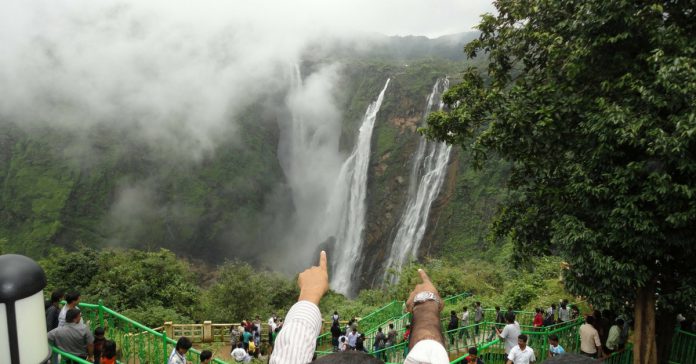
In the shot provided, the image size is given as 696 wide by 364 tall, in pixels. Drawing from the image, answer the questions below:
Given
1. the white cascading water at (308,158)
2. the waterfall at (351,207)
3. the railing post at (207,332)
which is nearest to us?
the railing post at (207,332)

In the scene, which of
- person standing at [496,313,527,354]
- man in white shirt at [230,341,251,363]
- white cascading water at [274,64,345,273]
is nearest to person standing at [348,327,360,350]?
man in white shirt at [230,341,251,363]

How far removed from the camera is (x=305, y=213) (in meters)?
54.1

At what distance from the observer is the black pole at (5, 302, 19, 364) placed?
2293mm

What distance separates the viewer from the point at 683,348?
28.0 feet

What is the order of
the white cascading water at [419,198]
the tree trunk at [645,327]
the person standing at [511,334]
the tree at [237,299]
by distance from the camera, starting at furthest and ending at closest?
the white cascading water at [419,198]
the tree at [237,299]
the person standing at [511,334]
the tree trunk at [645,327]

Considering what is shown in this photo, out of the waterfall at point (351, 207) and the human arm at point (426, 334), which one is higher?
the waterfall at point (351, 207)

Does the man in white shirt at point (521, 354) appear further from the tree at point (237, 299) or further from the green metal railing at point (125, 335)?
the tree at point (237, 299)

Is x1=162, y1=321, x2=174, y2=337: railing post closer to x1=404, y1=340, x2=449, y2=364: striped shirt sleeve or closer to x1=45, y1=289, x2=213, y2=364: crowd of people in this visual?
x1=45, y1=289, x2=213, y2=364: crowd of people

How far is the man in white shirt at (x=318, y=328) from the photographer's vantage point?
1.48m

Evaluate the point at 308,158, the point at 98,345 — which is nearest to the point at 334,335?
the point at 98,345

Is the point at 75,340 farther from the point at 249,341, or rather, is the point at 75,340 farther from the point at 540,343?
the point at 249,341

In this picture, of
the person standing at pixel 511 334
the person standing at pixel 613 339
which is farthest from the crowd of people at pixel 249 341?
the person standing at pixel 613 339

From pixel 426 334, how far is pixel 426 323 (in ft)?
0.21

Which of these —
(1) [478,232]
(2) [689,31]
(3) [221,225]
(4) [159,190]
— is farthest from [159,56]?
(2) [689,31]
